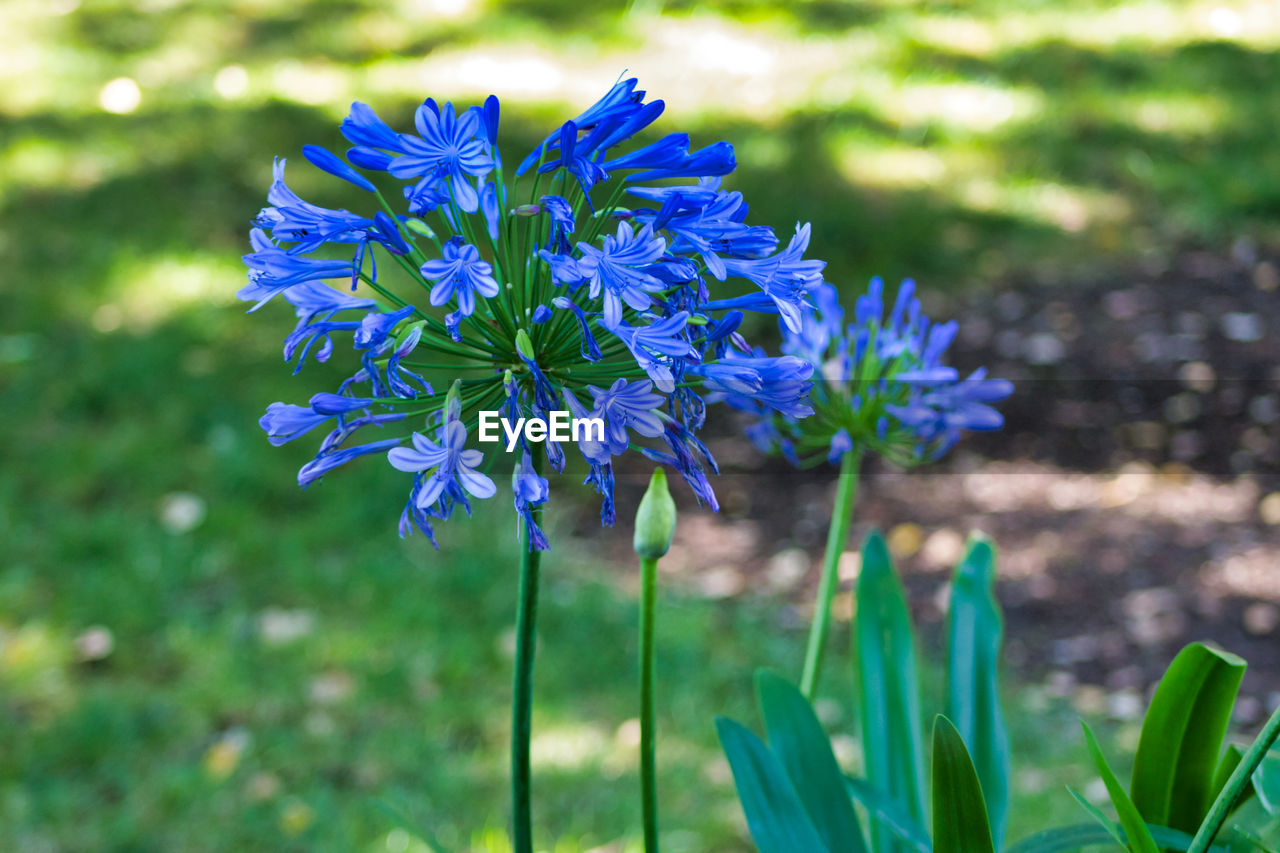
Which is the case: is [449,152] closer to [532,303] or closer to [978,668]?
[532,303]

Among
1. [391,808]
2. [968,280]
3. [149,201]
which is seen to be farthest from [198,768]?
[968,280]

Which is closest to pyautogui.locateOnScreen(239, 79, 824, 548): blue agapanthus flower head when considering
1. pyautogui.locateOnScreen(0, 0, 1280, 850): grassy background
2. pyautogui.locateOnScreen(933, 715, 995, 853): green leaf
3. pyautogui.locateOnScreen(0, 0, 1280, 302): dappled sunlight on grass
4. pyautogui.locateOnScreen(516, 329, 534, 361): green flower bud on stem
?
pyautogui.locateOnScreen(516, 329, 534, 361): green flower bud on stem

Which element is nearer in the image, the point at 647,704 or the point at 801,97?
the point at 647,704

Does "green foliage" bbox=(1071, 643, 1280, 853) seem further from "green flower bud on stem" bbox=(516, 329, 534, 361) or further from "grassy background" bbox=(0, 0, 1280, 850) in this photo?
"grassy background" bbox=(0, 0, 1280, 850)

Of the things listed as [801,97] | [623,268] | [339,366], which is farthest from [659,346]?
[801,97]

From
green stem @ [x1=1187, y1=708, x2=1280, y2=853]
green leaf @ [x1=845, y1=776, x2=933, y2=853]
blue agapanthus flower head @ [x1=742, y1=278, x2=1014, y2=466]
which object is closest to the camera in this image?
green stem @ [x1=1187, y1=708, x2=1280, y2=853]

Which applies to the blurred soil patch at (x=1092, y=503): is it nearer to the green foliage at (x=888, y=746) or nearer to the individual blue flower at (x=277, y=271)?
the green foliage at (x=888, y=746)
